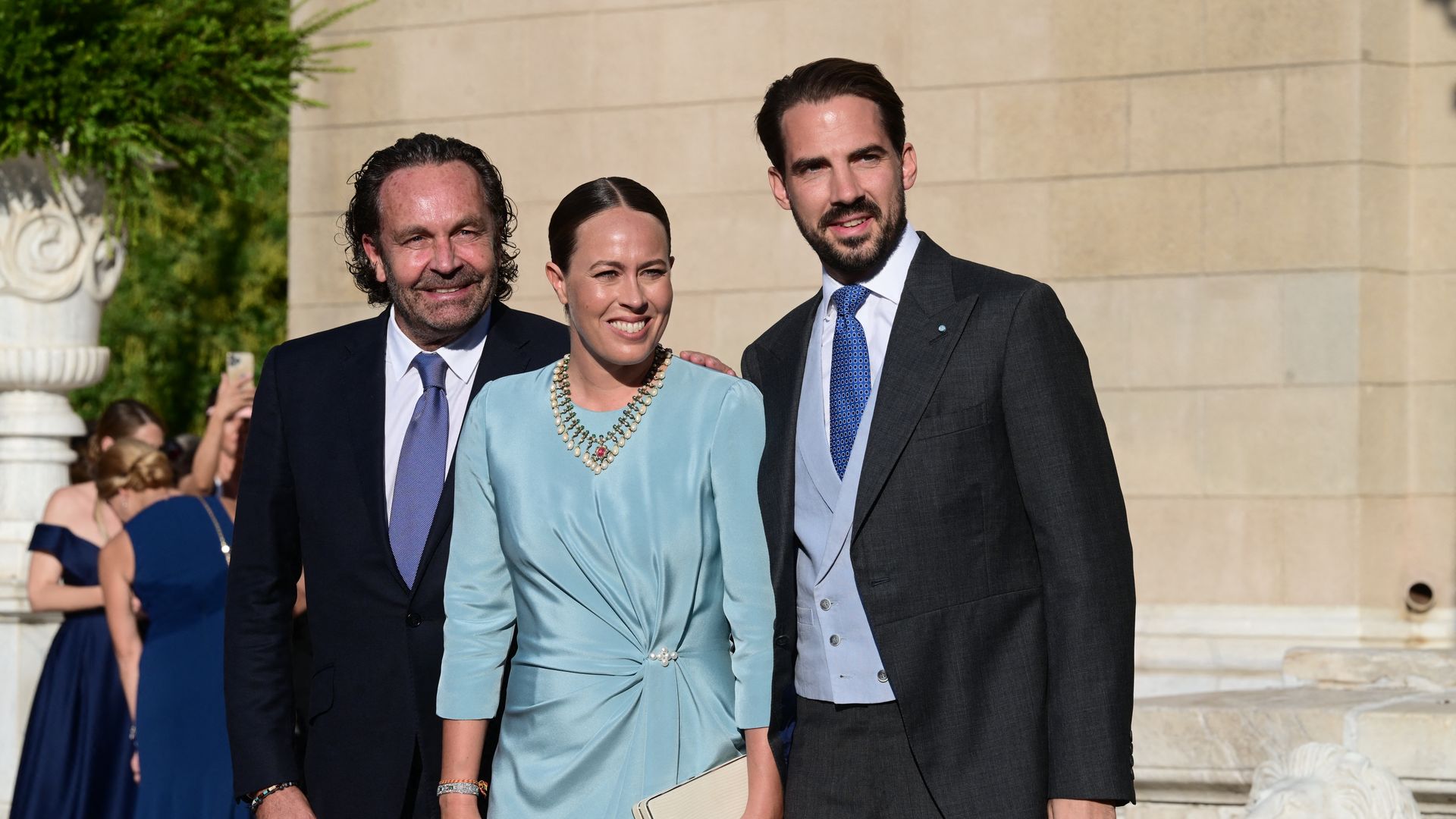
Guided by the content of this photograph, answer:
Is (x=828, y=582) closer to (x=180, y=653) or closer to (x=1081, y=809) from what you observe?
(x=1081, y=809)

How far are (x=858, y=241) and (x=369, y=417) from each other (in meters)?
Result: 1.11

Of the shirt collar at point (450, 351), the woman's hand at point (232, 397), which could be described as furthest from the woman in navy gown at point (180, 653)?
the shirt collar at point (450, 351)

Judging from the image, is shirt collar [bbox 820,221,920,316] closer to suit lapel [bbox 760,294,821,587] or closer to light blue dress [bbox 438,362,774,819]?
suit lapel [bbox 760,294,821,587]

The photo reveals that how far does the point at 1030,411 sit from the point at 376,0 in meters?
6.78

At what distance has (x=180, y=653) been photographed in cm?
672

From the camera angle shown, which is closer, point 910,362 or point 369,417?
point 910,362

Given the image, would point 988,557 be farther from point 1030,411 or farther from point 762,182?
point 762,182

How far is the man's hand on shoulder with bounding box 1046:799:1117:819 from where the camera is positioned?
3.14 meters

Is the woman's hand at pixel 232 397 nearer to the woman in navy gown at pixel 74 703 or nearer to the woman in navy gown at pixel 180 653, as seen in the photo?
the woman in navy gown at pixel 180 653

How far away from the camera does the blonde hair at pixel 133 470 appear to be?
7.54 meters

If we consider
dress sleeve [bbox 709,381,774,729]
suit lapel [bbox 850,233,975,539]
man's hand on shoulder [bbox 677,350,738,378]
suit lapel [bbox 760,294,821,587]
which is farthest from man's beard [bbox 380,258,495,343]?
suit lapel [bbox 850,233,975,539]

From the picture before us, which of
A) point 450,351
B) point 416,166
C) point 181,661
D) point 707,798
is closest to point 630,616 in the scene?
point 707,798

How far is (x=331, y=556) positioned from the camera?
3775 millimetres

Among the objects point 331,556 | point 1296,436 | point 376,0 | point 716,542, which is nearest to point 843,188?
point 716,542
